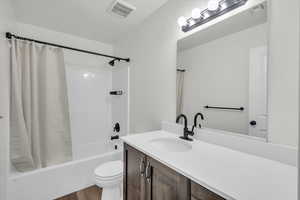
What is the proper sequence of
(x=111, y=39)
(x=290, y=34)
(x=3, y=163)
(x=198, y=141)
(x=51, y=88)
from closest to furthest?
(x=290, y=34), (x=198, y=141), (x=3, y=163), (x=51, y=88), (x=111, y=39)

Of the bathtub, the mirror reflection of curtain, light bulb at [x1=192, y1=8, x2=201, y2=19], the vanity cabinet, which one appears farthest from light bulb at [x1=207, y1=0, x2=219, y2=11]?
the bathtub

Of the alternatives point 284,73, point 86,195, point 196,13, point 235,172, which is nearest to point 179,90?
point 196,13

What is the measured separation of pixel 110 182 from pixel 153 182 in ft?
2.31

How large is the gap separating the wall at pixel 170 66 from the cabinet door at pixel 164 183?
63cm

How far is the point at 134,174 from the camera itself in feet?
3.60

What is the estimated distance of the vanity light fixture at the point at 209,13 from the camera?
1.00 m

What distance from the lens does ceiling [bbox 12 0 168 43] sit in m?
1.54

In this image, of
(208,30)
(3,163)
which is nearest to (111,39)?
(208,30)

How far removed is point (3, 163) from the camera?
129 centimetres

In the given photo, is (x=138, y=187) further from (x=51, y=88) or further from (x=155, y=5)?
(x=155, y=5)

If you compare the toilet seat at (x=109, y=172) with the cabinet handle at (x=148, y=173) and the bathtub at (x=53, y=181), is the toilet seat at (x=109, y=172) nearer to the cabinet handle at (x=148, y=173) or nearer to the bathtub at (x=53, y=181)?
the bathtub at (x=53, y=181)

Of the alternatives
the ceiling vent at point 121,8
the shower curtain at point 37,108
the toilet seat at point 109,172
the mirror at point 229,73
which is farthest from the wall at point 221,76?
the shower curtain at point 37,108

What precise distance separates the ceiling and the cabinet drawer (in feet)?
5.90

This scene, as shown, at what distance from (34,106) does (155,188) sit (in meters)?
Result: 1.77
